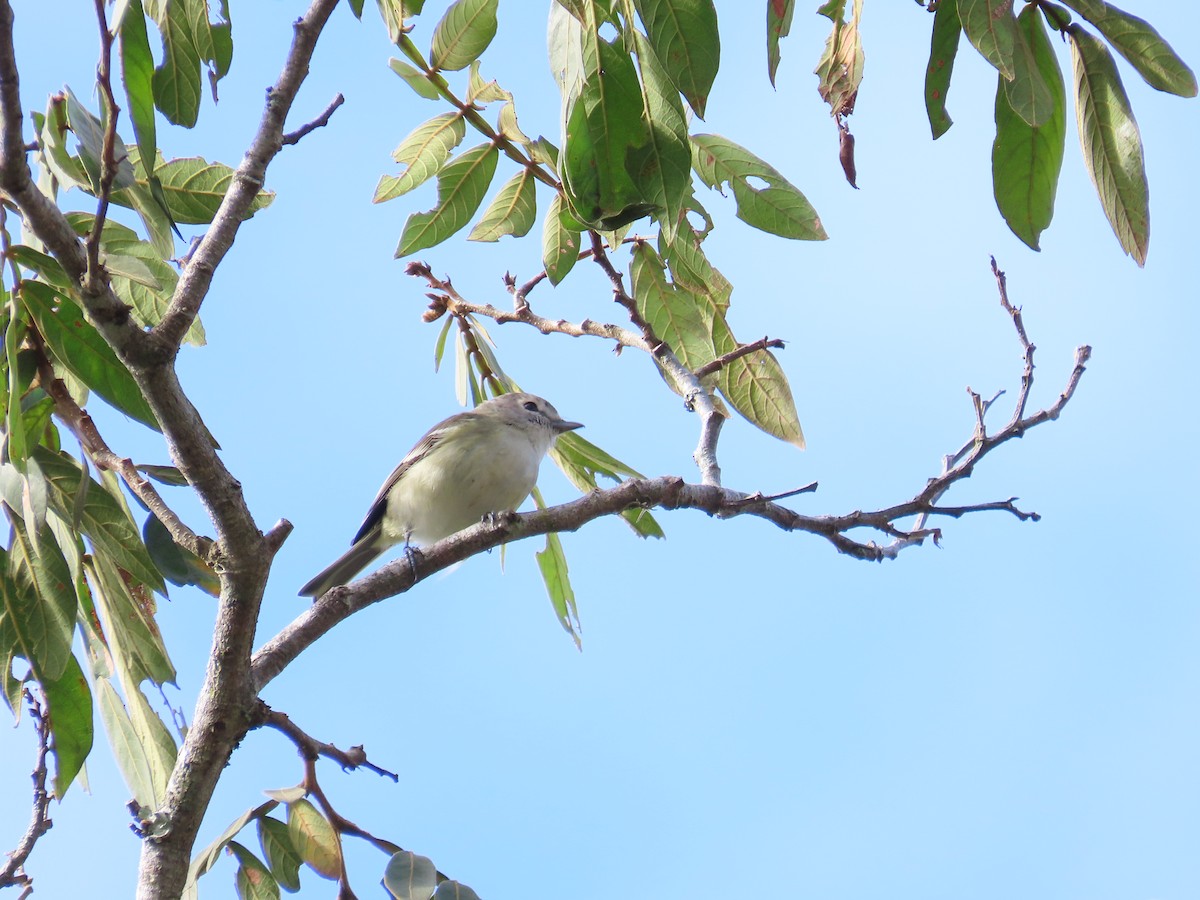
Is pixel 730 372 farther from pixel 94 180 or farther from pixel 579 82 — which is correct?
pixel 94 180

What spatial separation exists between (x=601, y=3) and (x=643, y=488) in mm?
1015

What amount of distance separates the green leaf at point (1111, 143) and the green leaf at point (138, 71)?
1.65 m

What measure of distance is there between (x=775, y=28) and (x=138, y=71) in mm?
1157

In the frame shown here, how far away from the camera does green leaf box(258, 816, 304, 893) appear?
2.41 m

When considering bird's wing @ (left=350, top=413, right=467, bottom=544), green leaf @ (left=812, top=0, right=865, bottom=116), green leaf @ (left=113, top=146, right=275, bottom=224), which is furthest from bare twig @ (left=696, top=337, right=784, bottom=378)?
bird's wing @ (left=350, top=413, right=467, bottom=544)

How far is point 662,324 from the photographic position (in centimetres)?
316

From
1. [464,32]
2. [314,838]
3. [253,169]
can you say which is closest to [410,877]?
[314,838]

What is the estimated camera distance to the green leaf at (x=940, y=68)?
201cm

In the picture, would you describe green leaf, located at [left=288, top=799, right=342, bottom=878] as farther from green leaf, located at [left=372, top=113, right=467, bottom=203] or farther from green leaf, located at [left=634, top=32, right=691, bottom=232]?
green leaf, located at [left=372, top=113, right=467, bottom=203]

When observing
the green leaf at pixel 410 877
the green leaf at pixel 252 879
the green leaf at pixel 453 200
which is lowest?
the green leaf at pixel 410 877

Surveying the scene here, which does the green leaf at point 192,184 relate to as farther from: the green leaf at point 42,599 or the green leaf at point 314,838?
the green leaf at point 314,838

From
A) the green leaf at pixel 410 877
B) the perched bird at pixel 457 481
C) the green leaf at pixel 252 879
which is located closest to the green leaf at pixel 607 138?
the green leaf at pixel 410 877

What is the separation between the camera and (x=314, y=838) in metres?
2.31

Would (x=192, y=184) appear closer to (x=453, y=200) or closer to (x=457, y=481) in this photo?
(x=453, y=200)
